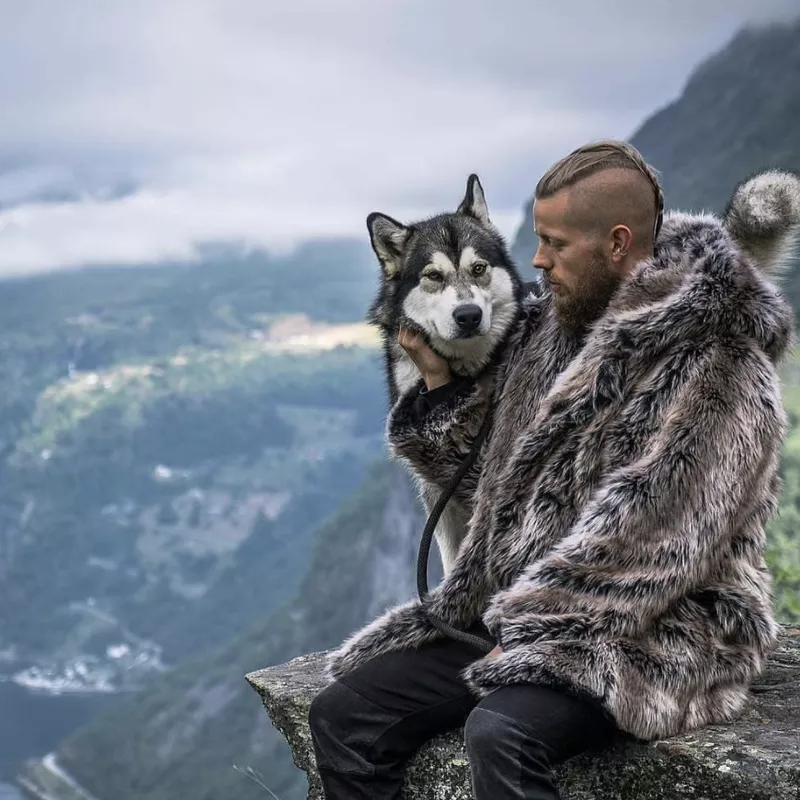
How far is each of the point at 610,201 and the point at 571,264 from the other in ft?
0.69

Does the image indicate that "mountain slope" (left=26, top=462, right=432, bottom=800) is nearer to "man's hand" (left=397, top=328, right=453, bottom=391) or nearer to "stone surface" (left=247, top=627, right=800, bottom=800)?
"man's hand" (left=397, top=328, right=453, bottom=391)

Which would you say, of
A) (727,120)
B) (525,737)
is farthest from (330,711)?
(727,120)

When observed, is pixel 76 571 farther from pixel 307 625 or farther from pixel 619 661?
pixel 619 661

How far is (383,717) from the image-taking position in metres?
2.88

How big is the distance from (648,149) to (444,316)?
141 ft

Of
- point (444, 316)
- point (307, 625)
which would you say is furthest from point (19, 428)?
point (444, 316)

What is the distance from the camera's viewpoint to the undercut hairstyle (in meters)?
2.80

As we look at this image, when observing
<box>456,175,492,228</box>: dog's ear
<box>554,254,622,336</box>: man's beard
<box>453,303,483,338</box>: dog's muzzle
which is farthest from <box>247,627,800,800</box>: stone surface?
<box>456,175,492,228</box>: dog's ear

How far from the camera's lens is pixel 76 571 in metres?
76.4

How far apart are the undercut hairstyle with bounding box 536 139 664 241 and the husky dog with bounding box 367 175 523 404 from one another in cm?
92

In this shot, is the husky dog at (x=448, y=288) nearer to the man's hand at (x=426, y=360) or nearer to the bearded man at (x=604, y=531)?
the man's hand at (x=426, y=360)

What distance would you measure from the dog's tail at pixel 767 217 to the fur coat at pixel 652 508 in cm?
70

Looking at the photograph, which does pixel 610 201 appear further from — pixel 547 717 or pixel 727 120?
pixel 727 120

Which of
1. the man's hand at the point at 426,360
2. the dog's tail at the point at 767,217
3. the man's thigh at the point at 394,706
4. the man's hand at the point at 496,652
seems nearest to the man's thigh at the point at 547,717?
the man's hand at the point at 496,652
